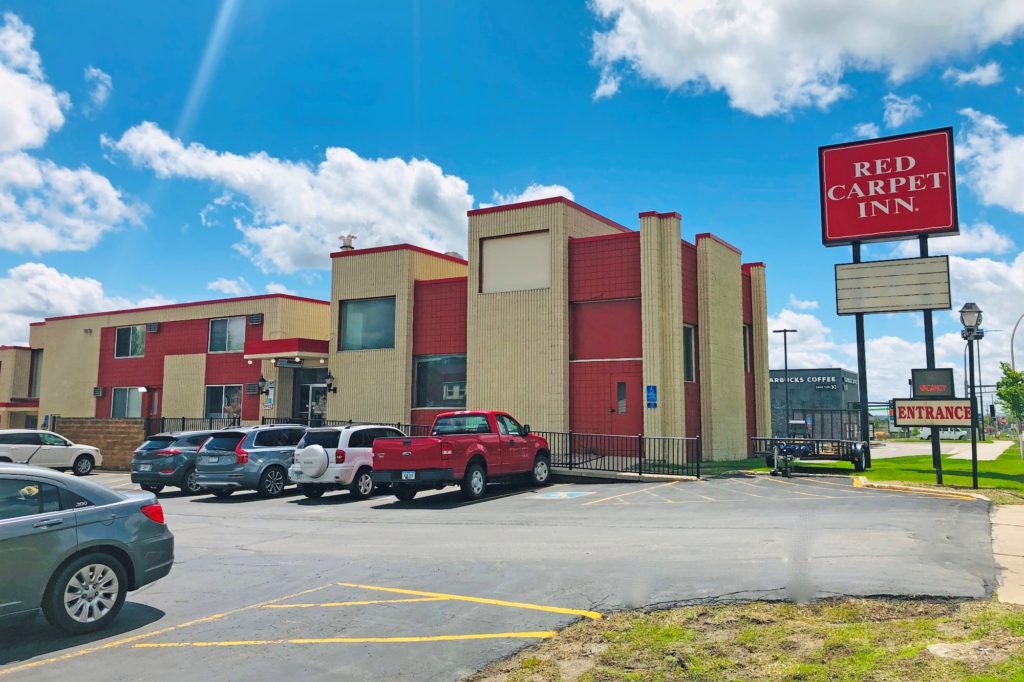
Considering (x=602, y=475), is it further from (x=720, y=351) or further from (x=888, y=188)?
(x=888, y=188)

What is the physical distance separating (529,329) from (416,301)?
558 centimetres

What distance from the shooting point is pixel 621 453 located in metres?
23.5

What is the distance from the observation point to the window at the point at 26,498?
649 cm

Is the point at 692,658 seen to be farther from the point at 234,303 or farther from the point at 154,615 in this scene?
the point at 234,303

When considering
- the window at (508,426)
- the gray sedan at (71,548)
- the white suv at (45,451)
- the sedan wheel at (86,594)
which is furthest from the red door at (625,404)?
the sedan wheel at (86,594)

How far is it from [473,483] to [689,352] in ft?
40.3

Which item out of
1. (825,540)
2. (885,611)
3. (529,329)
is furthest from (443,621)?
(529,329)

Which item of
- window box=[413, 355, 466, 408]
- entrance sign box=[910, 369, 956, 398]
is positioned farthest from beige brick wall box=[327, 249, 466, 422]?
entrance sign box=[910, 369, 956, 398]

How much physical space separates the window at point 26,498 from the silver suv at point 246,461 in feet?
38.5

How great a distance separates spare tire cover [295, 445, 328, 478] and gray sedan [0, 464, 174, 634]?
9708 millimetres

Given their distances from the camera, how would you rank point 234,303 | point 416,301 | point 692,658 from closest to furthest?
point 692,658 < point 416,301 < point 234,303

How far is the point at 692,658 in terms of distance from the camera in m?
5.52

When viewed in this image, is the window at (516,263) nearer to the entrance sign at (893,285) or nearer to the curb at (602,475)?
the curb at (602,475)

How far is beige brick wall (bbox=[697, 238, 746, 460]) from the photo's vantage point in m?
26.2
